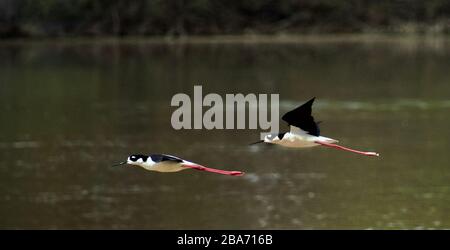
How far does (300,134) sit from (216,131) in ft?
105

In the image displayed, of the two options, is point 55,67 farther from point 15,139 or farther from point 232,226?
point 232,226

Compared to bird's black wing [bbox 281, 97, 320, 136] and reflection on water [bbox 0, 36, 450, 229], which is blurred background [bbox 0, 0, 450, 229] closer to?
reflection on water [bbox 0, 36, 450, 229]

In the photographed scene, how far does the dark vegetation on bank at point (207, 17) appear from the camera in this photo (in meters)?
93.1

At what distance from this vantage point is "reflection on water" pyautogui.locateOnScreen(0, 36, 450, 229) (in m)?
24.5

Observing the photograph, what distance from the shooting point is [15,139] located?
36.1 meters

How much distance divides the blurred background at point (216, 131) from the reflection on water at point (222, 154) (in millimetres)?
73

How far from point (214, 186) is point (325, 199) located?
3.90 metres

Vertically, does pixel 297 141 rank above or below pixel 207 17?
below

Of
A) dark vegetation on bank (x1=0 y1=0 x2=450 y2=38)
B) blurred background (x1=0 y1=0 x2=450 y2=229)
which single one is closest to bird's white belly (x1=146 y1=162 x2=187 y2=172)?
blurred background (x1=0 y1=0 x2=450 y2=229)

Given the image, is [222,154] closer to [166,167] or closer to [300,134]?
[300,134]

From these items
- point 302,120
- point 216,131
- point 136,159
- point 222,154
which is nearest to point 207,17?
point 216,131

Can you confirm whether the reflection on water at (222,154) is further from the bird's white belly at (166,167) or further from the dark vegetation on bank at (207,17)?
the dark vegetation on bank at (207,17)

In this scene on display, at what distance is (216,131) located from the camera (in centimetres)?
3844
